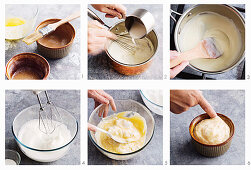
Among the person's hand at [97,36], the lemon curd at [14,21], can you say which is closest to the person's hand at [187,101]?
the person's hand at [97,36]

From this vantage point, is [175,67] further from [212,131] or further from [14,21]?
[14,21]

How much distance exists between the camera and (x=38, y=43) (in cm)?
92

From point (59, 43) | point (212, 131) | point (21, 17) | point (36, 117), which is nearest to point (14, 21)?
point (21, 17)

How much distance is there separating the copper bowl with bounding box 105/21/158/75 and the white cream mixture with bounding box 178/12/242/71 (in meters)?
0.07

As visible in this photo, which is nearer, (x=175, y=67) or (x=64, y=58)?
(x=175, y=67)

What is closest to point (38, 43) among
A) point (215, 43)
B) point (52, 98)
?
point (52, 98)

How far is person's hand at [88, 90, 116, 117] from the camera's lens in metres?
0.83

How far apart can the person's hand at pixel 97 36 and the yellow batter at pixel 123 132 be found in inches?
7.1

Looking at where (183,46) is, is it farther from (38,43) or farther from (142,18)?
(38,43)

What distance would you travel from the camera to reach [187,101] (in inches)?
32.2

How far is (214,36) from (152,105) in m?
0.23

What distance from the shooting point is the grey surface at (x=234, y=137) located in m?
0.83

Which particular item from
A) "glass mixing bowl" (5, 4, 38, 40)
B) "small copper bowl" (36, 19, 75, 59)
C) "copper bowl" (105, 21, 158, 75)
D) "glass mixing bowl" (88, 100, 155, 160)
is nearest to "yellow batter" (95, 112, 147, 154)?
"glass mixing bowl" (88, 100, 155, 160)

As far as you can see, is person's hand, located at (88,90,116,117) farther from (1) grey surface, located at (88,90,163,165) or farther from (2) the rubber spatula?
(2) the rubber spatula
